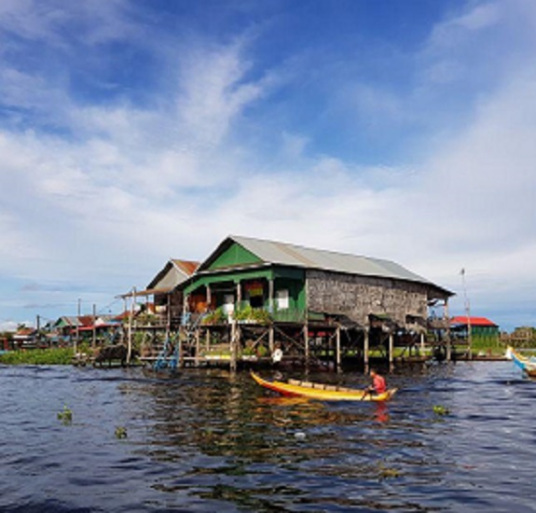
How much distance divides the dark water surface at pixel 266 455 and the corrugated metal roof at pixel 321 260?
14.2 meters

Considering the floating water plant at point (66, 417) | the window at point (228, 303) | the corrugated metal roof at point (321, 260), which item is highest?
the corrugated metal roof at point (321, 260)

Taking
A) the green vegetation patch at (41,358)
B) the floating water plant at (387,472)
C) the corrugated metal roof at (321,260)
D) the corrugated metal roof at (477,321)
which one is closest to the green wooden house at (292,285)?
the corrugated metal roof at (321,260)

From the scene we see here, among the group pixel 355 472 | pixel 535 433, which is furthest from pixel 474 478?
pixel 535 433

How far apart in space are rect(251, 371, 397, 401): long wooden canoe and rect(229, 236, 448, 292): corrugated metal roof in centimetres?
1328

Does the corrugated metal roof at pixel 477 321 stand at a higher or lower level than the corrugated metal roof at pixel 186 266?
lower

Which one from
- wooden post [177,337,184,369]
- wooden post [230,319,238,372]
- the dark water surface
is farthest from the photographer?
wooden post [177,337,184,369]

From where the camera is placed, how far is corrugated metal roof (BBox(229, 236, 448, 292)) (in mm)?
36250

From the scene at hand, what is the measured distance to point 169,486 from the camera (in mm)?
10391

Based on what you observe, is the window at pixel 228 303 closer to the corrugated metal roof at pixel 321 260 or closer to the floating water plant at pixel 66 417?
the corrugated metal roof at pixel 321 260

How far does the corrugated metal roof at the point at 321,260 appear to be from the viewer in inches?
1427

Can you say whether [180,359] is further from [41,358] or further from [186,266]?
[41,358]

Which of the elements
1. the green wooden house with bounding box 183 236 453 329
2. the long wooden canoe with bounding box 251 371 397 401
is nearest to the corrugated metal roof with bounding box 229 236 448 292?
the green wooden house with bounding box 183 236 453 329

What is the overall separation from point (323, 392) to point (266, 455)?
8.19 metres

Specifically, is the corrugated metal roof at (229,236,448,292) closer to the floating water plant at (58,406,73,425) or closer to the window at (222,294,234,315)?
the window at (222,294,234,315)
